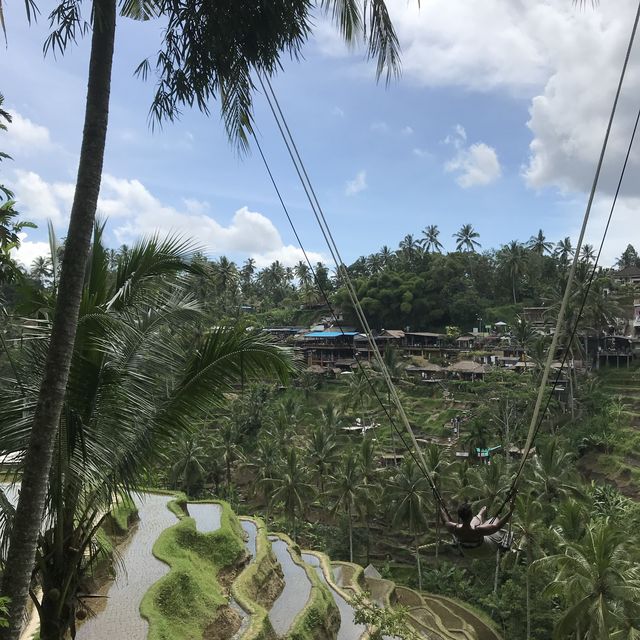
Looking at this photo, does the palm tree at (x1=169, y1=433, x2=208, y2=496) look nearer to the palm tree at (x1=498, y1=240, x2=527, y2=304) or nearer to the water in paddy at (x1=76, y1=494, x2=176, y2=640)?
the water in paddy at (x1=76, y1=494, x2=176, y2=640)

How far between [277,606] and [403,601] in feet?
36.7

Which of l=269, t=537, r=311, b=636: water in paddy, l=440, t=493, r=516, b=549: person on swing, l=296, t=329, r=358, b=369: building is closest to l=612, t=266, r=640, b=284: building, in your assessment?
l=296, t=329, r=358, b=369: building

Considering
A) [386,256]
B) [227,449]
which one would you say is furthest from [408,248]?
[227,449]

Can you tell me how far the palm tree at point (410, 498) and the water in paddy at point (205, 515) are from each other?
43.0 ft

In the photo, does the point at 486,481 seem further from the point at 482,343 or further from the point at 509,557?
the point at 482,343

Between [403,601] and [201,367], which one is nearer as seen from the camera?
[201,367]

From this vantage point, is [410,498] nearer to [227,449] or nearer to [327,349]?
[227,449]

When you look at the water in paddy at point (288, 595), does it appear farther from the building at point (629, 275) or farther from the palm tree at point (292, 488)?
the building at point (629, 275)

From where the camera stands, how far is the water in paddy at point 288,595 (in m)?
11.9

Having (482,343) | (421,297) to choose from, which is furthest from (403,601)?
(421,297)

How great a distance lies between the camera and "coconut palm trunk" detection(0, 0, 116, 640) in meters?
3.77

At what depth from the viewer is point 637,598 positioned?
1395 cm

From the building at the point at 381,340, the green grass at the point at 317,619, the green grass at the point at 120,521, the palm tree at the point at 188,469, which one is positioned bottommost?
the palm tree at the point at 188,469

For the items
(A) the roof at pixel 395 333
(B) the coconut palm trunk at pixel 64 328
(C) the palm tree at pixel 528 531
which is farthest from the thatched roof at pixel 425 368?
(B) the coconut palm trunk at pixel 64 328
